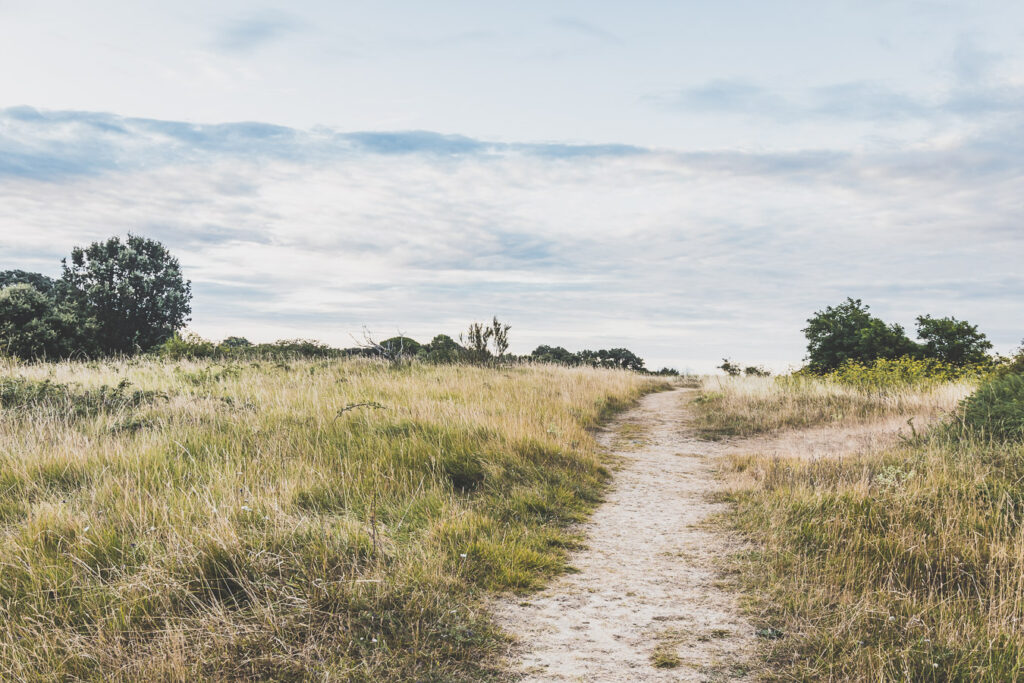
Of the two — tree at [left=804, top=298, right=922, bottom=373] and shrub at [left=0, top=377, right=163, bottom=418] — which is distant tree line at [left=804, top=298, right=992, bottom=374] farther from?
shrub at [left=0, top=377, right=163, bottom=418]

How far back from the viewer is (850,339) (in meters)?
27.0

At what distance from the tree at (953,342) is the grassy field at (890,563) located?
19.7m

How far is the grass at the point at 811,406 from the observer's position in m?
14.1

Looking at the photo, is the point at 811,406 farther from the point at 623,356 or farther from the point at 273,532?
the point at 623,356

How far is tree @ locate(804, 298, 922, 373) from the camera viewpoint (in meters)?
26.2

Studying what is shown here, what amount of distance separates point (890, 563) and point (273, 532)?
207 inches

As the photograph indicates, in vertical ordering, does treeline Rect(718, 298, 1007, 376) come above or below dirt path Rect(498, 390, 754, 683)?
above

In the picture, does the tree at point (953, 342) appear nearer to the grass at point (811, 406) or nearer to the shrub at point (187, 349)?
the grass at point (811, 406)

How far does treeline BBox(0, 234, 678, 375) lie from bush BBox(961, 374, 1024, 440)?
1536 cm

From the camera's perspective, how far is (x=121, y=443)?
8.46 metres

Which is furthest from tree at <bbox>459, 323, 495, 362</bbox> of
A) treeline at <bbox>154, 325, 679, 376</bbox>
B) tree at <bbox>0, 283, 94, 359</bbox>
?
tree at <bbox>0, 283, 94, 359</bbox>

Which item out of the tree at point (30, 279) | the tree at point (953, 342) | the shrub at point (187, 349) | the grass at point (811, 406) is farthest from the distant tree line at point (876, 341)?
the tree at point (30, 279)

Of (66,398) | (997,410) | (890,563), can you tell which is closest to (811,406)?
(997,410)

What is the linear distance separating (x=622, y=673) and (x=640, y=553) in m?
2.36
